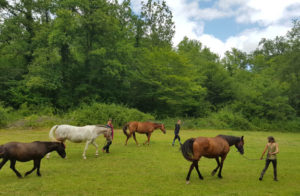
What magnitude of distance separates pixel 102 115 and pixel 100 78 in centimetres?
867

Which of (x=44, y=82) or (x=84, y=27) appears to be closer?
(x=44, y=82)

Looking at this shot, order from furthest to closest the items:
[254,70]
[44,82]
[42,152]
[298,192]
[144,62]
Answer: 1. [254,70]
2. [144,62]
3. [44,82]
4. [42,152]
5. [298,192]

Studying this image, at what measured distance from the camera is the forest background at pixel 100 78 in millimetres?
29359

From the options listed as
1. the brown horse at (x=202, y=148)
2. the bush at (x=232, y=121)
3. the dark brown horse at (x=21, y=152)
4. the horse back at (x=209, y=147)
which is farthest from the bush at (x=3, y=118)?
the bush at (x=232, y=121)

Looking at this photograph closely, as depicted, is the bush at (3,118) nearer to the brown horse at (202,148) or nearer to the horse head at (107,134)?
the horse head at (107,134)

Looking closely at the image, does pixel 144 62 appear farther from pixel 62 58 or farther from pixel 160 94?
pixel 62 58

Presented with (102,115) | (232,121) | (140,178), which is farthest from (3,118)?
(232,121)

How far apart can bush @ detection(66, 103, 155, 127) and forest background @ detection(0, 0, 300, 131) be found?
4.7 inches

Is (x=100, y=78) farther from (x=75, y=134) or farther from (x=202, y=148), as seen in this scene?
(x=202, y=148)

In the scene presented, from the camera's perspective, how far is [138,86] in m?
34.4

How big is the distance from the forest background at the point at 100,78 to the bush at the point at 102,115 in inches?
4.7

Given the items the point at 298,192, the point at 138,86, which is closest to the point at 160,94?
the point at 138,86

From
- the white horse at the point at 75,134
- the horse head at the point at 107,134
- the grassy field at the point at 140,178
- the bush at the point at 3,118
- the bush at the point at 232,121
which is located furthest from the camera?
the bush at the point at 232,121

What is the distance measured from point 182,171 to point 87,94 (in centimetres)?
2650
